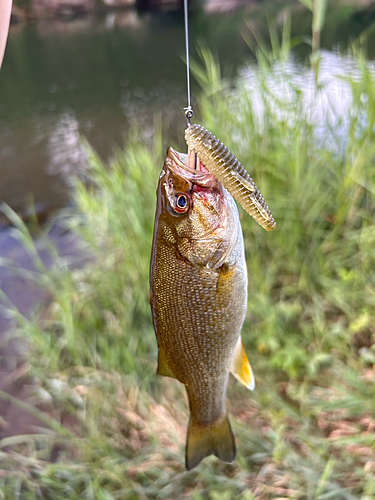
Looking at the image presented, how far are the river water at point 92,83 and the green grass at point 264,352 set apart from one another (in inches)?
48.6

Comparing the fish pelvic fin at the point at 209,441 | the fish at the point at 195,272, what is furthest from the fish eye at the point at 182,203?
the fish pelvic fin at the point at 209,441

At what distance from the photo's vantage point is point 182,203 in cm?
102

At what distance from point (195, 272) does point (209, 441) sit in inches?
25.8

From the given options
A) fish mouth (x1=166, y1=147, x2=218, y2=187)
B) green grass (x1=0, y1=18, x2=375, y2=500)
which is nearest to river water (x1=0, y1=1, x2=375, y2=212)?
green grass (x1=0, y1=18, x2=375, y2=500)

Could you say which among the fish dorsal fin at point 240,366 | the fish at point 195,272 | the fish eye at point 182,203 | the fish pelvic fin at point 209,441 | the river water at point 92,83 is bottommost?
the fish pelvic fin at point 209,441

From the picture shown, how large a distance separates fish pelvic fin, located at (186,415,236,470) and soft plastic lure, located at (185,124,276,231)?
0.81 m

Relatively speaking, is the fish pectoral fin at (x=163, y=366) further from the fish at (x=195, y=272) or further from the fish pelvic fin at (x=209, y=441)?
the fish pelvic fin at (x=209, y=441)

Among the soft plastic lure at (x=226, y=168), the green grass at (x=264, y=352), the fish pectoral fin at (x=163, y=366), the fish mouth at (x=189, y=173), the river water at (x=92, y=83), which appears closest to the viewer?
the soft plastic lure at (x=226, y=168)

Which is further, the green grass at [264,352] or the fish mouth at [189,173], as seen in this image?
the green grass at [264,352]

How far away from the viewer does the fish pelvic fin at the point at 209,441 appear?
1262 mm

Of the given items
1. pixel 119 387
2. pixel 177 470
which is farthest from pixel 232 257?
pixel 119 387

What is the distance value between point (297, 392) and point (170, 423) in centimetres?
76

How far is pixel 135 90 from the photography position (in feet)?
32.2

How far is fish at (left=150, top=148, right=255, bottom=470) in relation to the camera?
1015 millimetres
